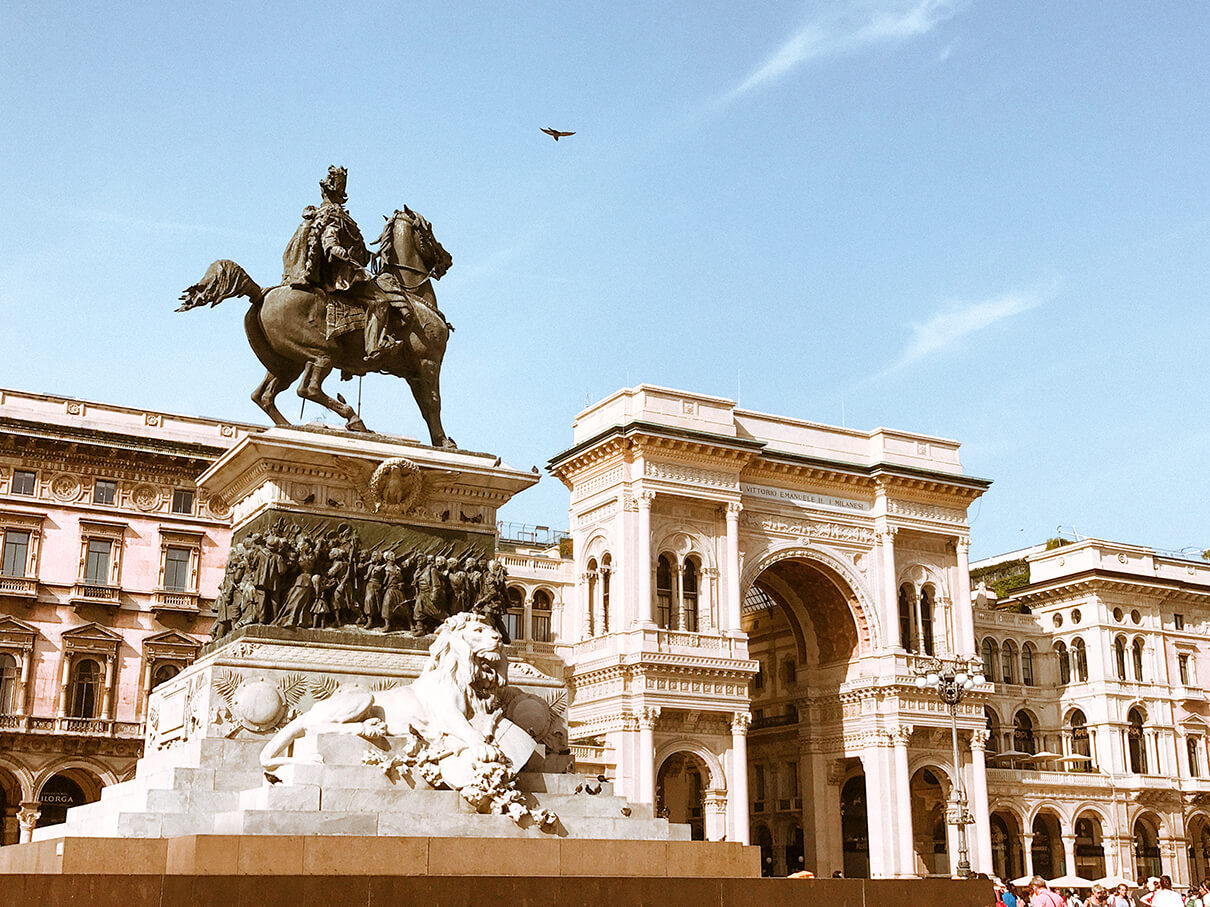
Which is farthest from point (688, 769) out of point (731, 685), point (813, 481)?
point (813, 481)

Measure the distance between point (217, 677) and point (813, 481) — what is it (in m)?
38.9

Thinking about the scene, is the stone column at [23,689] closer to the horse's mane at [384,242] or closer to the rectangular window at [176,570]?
the rectangular window at [176,570]

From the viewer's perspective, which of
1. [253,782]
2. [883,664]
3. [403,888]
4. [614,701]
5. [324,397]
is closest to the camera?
[403,888]

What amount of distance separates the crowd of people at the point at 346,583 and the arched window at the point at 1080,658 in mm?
51474

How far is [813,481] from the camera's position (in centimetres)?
4872

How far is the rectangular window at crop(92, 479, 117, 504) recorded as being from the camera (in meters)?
45.1

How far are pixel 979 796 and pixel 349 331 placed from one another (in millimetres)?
40412

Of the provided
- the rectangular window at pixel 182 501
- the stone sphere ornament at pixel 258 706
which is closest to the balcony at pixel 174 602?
the rectangular window at pixel 182 501

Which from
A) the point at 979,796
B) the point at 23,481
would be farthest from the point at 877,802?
the point at 23,481

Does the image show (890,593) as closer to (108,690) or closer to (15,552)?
(108,690)

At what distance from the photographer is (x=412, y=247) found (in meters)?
14.0

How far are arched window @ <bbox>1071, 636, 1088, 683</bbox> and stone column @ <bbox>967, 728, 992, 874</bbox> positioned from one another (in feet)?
39.4

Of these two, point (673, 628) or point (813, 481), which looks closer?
point (673, 628)

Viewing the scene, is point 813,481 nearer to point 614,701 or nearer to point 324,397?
point 614,701
